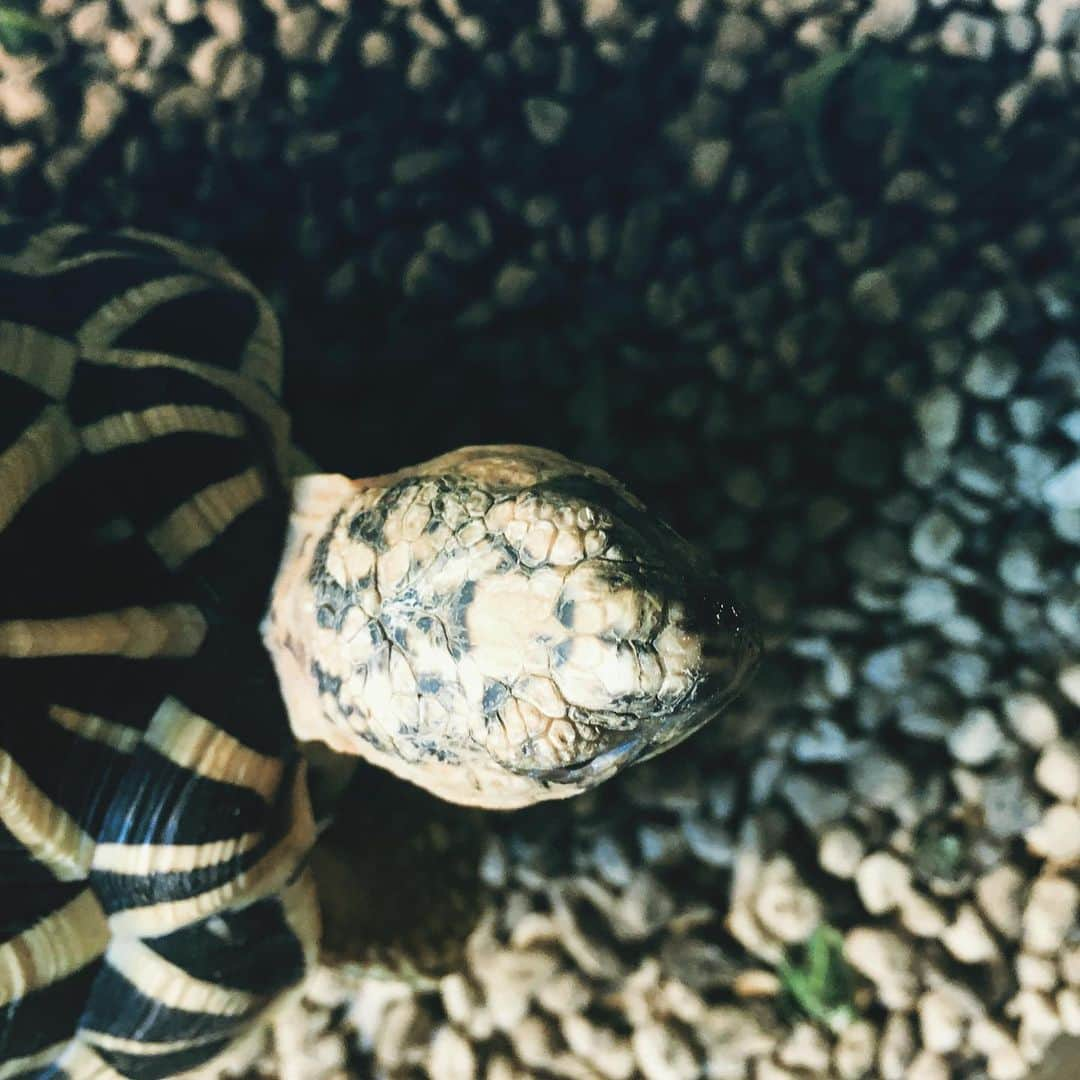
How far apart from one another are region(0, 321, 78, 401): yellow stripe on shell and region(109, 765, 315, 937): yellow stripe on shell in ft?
1.52

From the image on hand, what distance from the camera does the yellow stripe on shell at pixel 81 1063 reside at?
109 cm

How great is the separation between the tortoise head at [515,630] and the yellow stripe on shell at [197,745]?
12cm

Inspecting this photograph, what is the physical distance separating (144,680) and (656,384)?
2.62ft

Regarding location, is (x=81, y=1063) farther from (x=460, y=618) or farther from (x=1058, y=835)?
(x=1058, y=835)

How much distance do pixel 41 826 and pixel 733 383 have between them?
100 cm

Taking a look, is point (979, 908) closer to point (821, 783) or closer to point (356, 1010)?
point (821, 783)

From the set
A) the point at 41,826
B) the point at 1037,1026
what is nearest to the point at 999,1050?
the point at 1037,1026

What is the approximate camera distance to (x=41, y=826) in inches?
38.0

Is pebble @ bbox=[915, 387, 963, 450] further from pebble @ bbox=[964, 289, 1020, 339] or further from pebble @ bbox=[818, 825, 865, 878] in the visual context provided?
pebble @ bbox=[818, 825, 865, 878]

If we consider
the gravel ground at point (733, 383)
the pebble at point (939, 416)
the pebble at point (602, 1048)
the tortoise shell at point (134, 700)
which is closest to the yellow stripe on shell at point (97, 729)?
the tortoise shell at point (134, 700)

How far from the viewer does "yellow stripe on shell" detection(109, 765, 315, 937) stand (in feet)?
3.42

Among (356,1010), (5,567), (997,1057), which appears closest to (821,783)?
(997,1057)

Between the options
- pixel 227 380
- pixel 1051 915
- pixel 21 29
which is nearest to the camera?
pixel 227 380

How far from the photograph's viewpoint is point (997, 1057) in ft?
4.41
